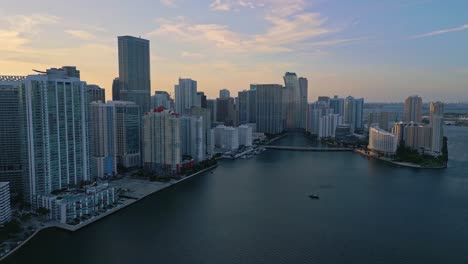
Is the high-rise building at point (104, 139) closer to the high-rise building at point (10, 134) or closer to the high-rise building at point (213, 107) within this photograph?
the high-rise building at point (10, 134)

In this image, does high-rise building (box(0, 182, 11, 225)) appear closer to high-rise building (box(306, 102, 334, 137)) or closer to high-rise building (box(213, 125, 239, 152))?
high-rise building (box(213, 125, 239, 152))

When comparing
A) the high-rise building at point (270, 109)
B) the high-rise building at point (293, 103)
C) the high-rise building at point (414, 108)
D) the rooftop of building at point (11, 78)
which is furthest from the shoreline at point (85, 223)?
the high-rise building at point (293, 103)

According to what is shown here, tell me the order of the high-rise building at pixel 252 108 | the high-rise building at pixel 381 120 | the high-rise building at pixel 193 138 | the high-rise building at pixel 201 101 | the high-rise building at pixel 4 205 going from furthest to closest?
the high-rise building at pixel 252 108
the high-rise building at pixel 201 101
the high-rise building at pixel 381 120
the high-rise building at pixel 193 138
the high-rise building at pixel 4 205

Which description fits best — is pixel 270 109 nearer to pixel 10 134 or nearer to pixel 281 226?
pixel 10 134

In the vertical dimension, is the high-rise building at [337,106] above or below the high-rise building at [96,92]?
below

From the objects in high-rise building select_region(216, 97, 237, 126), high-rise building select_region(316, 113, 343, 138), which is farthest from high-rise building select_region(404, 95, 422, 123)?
high-rise building select_region(216, 97, 237, 126)
